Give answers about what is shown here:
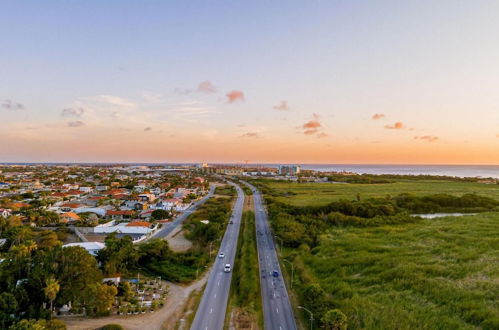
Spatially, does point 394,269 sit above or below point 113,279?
above

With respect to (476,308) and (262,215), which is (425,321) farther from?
(262,215)

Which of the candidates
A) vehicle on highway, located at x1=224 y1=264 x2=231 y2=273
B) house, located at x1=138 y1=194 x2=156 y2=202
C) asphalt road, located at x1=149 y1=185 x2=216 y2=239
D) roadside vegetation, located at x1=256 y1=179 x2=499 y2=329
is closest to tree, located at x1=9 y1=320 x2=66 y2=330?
vehicle on highway, located at x1=224 y1=264 x2=231 y2=273

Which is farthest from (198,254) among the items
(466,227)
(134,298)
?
(466,227)

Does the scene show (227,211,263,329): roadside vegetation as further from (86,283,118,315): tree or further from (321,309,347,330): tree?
(86,283,118,315): tree

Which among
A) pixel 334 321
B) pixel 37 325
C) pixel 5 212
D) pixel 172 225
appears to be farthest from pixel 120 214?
pixel 334 321

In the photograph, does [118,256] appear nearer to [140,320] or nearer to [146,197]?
[140,320]
